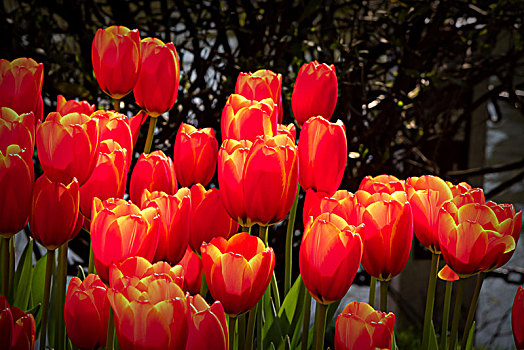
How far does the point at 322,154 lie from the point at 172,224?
0.12m

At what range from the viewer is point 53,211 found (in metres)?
0.34

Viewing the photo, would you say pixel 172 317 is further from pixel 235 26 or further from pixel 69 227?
pixel 235 26

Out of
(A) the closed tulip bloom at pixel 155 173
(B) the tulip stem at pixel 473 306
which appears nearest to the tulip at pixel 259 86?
(A) the closed tulip bloom at pixel 155 173

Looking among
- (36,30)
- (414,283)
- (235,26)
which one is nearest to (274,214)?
(235,26)

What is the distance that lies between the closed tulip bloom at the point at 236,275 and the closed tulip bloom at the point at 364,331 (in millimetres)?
51

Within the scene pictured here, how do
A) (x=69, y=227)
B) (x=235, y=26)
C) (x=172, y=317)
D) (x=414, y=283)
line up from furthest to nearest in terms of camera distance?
(x=414, y=283) → (x=235, y=26) → (x=69, y=227) → (x=172, y=317)

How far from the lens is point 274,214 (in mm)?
370

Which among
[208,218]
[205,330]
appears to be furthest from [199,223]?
[205,330]

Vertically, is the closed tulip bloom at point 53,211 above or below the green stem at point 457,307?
above

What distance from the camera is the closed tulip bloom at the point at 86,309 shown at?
31 centimetres

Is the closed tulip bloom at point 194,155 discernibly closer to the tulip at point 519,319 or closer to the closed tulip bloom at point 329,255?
the closed tulip bloom at point 329,255

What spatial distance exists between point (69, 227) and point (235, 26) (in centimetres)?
78

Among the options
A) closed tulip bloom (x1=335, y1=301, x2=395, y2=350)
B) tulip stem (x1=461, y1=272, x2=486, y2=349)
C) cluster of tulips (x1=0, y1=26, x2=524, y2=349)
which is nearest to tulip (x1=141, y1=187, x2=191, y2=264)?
cluster of tulips (x1=0, y1=26, x2=524, y2=349)

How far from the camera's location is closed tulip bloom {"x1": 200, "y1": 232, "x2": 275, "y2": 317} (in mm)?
315
